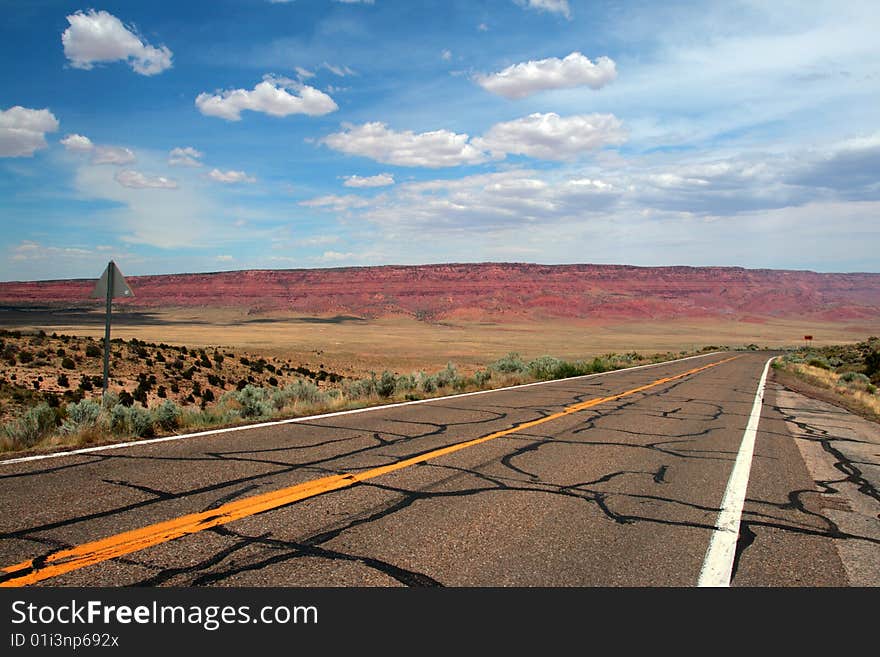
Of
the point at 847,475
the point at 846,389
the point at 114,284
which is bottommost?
the point at 846,389

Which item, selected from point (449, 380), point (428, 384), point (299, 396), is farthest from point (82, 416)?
point (449, 380)

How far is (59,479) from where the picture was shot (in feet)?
18.7

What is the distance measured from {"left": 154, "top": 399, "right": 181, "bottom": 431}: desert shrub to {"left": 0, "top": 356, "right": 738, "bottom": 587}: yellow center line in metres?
4.16

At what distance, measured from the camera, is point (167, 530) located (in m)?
4.42

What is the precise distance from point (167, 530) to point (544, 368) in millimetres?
20026

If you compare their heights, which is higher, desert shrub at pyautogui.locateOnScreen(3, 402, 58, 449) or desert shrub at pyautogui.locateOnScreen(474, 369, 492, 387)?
desert shrub at pyautogui.locateOnScreen(3, 402, 58, 449)

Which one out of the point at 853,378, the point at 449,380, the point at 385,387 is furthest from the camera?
the point at 853,378

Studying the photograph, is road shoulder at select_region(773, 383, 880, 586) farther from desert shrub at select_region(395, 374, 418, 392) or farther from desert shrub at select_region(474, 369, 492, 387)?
desert shrub at select_region(395, 374, 418, 392)

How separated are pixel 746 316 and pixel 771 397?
5829 inches

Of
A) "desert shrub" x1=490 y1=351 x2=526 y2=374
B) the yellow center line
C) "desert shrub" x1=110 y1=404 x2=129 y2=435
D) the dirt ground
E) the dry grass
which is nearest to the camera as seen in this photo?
A: the yellow center line

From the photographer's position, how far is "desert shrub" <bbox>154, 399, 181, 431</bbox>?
903 cm

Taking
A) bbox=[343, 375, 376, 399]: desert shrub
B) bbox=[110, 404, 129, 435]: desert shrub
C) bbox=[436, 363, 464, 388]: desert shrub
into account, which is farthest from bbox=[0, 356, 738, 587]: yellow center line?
bbox=[436, 363, 464, 388]: desert shrub

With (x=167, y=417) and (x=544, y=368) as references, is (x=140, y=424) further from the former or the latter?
(x=544, y=368)

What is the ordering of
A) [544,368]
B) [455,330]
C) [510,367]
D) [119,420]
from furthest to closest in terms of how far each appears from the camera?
[455,330]
[544,368]
[510,367]
[119,420]
